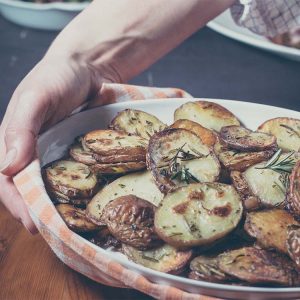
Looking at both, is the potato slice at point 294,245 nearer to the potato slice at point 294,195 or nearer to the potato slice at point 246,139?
the potato slice at point 294,195

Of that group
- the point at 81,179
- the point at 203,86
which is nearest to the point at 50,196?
the point at 81,179

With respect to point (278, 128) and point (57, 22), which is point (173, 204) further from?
point (57, 22)

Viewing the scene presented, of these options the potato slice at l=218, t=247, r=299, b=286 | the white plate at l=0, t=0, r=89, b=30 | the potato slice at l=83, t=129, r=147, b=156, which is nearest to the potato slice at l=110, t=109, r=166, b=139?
the potato slice at l=83, t=129, r=147, b=156

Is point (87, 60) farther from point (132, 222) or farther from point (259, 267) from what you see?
point (259, 267)

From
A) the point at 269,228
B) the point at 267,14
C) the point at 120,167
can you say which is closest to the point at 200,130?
the point at 120,167

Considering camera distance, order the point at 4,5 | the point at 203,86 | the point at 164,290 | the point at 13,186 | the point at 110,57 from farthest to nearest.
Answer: the point at 4,5 → the point at 203,86 → the point at 110,57 → the point at 13,186 → the point at 164,290

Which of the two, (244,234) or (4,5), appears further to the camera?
(4,5)
